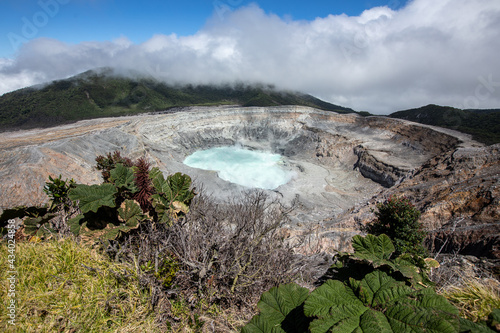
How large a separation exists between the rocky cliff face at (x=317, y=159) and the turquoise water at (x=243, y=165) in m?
2.44

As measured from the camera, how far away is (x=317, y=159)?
139 feet

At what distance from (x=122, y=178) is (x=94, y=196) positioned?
0.53 m

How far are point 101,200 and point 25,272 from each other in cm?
138

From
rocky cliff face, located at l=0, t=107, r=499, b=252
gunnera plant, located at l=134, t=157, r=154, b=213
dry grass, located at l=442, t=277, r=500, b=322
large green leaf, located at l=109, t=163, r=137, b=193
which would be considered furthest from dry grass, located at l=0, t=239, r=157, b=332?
rocky cliff face, located at l=0, t=107, r=499, b=252

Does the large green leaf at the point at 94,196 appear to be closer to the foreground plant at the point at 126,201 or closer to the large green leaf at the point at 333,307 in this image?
the foreground plant at the point at 126,201

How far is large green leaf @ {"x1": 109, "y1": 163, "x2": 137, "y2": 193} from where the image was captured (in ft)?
13.5

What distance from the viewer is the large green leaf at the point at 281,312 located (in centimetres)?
227

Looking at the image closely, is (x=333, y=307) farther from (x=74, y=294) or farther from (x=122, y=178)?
(x=122, y=178)

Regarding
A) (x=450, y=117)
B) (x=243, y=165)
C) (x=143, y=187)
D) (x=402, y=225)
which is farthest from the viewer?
(x=450, y=117)

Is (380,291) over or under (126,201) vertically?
under

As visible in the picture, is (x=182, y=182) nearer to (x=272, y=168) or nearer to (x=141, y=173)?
(x=141, y=173)

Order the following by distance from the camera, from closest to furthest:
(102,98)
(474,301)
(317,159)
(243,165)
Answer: (474,301), (243,165), (317,159), (102,98)

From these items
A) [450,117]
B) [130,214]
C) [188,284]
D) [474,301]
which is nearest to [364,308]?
[474,301]

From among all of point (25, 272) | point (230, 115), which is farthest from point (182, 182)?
point (230, 115)
